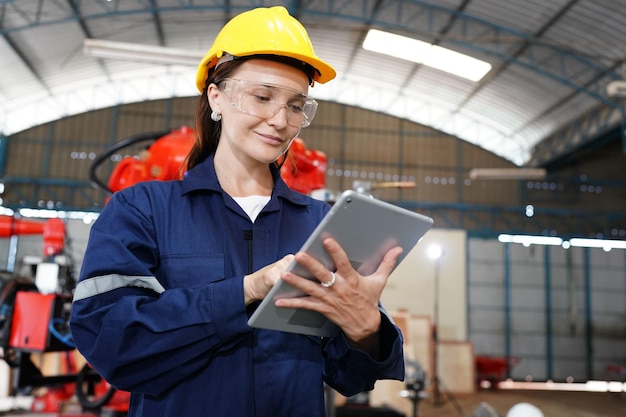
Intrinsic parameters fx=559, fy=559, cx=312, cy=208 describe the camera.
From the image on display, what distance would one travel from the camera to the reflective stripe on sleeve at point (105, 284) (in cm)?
140

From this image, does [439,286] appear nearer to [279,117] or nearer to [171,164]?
[171,164]

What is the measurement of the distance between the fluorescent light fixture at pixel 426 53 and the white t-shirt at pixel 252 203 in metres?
12.0

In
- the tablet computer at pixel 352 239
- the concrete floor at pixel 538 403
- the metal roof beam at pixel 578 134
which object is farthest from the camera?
the metal roof beam at pixel 578 134

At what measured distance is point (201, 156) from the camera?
1915mm

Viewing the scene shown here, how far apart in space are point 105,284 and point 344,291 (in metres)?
0.60

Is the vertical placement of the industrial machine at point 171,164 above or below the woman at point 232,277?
above

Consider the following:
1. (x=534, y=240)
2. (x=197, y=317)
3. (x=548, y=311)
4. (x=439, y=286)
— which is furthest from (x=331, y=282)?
(x=534, y=240)

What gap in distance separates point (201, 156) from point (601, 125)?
706 inches

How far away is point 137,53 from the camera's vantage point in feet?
31.2

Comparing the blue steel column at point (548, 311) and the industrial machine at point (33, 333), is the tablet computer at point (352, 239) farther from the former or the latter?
the blue steel column at point (548, 311)

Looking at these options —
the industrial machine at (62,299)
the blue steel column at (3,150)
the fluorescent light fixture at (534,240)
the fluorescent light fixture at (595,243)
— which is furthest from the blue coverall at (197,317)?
the blue steel column at (3,150)

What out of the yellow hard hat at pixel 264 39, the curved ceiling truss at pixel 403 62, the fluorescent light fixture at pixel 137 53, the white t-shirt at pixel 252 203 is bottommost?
the white t-shirt at pixel 252 203

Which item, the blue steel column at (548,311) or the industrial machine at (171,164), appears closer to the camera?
the industrial machine at (171,164)

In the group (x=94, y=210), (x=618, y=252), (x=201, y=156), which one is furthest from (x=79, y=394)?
(x=618, y=252)
